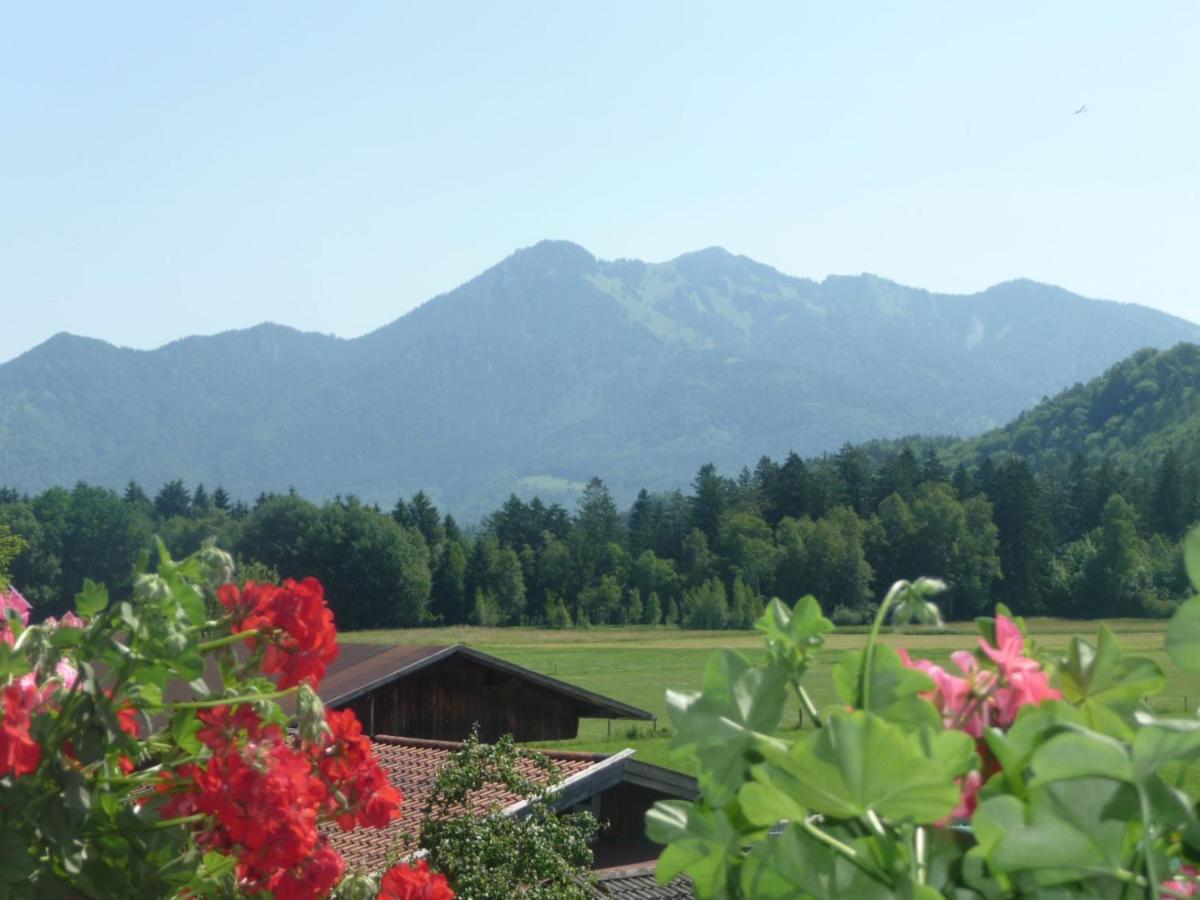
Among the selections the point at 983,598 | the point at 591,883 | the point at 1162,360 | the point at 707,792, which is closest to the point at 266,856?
the point at 707,792

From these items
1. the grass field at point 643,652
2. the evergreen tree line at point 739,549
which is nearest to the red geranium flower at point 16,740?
the grass field at point 643,652

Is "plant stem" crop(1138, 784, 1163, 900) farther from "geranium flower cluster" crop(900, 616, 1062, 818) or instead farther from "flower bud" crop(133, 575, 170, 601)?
"flower bud" crop(133, 575, 170, 601)

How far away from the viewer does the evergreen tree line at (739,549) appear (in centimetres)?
9531

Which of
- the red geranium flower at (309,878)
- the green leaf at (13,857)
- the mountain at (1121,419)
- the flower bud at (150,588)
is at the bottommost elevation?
the red geranium flower at (309,878)

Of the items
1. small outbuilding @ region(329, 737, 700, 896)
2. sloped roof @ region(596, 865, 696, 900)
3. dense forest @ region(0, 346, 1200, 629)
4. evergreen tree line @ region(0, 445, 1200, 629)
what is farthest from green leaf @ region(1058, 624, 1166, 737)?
evergreen tree line @ region(0, 445, 1200, 629)

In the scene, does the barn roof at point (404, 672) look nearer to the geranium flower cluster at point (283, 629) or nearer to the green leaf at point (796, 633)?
the geranium flower cluster at point (283, 629)

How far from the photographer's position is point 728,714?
120 cm

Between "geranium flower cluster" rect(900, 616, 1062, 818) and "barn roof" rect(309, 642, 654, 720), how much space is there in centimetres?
2164

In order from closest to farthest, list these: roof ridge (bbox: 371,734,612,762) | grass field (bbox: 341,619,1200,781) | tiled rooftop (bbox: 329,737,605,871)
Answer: tiled rooftop (bbox: 329,737,605,871), roof ridge (bbox: 371,734,612,762), grass field (bbox: 341,619,1200,781)

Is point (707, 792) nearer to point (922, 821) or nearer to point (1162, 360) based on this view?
point (922, 821)

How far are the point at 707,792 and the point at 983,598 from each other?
97.3 metres

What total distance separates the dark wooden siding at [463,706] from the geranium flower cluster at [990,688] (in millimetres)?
23111

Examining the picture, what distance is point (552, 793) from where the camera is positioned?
48.0ft

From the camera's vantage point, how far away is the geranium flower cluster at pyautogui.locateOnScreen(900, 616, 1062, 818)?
4.11 ft
